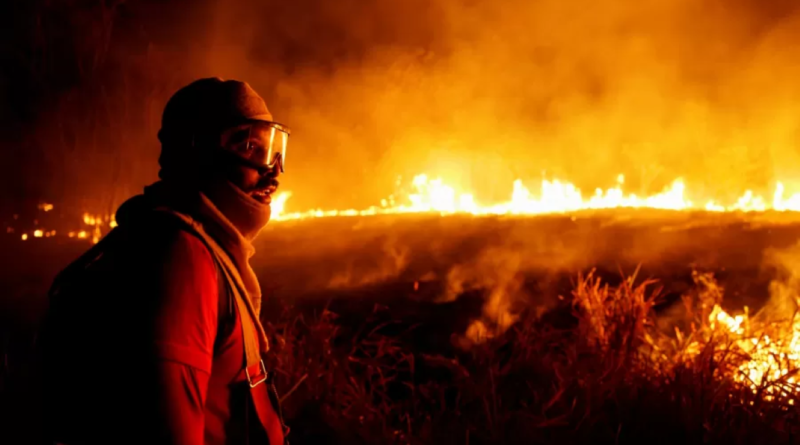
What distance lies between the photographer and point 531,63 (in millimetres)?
9258

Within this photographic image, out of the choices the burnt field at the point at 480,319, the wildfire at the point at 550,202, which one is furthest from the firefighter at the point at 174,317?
the wildfire at the point at 550,202

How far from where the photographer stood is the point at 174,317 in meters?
1.51

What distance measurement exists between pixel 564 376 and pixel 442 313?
2323mm

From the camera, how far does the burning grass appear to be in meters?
3.97

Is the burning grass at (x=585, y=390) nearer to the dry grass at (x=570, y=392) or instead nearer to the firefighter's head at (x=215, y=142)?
the dry grass at (x=570, y=392)

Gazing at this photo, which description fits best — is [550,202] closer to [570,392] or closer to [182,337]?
[570,392]

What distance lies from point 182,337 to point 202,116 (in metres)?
0.73

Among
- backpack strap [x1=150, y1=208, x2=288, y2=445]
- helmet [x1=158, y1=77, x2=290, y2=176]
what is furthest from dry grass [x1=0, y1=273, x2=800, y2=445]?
helmet [x1=158, y1=77, x2=290, y2=176]

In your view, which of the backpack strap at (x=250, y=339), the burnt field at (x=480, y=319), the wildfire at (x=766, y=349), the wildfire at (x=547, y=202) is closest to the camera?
the backpack strap at (x=250, y=339)

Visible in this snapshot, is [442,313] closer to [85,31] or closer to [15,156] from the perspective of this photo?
[85,31]

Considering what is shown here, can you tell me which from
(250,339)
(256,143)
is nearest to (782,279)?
(256,143)

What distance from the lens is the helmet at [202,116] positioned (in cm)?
189

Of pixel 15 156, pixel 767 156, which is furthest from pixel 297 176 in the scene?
pixel 767 156

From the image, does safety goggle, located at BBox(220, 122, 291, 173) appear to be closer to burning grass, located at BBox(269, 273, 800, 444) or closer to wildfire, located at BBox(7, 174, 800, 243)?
burning grass, located at BBox(269, 273, 800, 444)
